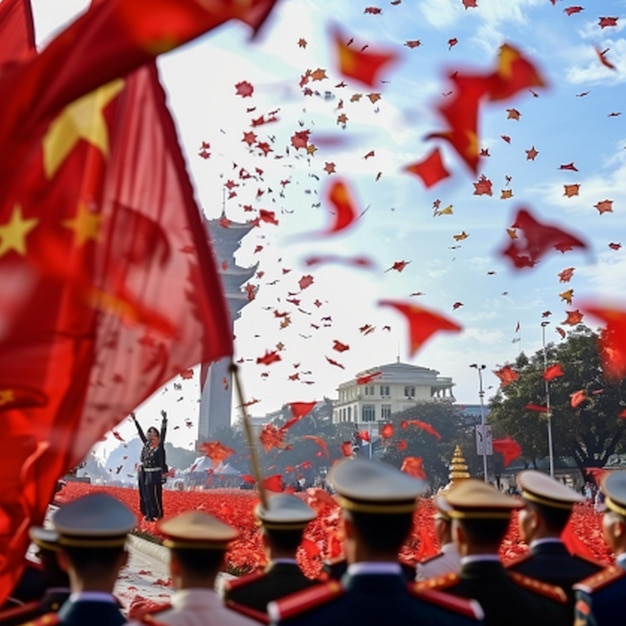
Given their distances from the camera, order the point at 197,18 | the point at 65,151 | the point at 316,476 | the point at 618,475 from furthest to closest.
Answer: the point at 316,476
the point at 65,151
the point at 618,475
the point at 197,18

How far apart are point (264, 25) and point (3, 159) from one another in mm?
1151

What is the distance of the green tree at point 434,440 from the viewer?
192ft

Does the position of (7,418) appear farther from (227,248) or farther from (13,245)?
(227,248)

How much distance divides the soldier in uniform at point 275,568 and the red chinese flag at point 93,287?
2.45ft

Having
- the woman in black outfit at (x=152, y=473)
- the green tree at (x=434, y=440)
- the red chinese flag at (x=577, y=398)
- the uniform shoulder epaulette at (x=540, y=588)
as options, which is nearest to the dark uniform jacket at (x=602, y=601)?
the uniform shoulder epaulette at (x=540, y=588)

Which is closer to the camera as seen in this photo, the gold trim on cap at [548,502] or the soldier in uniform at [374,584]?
the soldier in uniform at [374,584]

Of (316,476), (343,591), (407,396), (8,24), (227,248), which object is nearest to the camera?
(343,591)

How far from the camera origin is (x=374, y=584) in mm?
2482

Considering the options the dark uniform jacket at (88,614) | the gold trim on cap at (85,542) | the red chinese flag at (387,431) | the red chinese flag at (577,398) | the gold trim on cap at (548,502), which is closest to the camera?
the dark uniform jacket at (88,614)

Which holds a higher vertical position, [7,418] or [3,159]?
[3,159]

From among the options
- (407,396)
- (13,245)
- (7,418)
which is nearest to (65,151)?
(13,245)

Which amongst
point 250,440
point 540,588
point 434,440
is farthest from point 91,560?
point 434,440

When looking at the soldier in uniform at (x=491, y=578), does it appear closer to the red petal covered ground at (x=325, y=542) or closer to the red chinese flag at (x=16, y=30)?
the red petal covered ground at (x=325, y=542)

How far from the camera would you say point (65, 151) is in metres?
4.04
